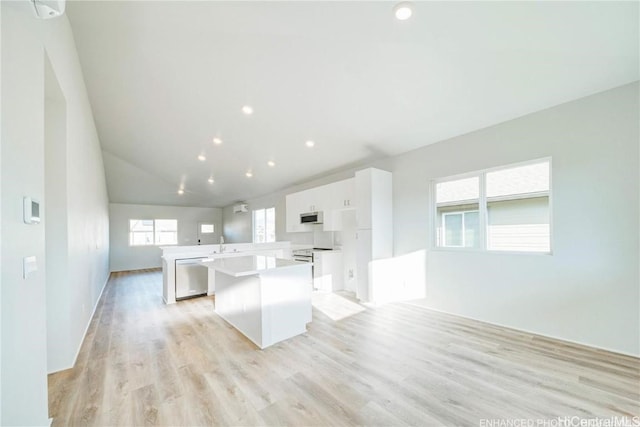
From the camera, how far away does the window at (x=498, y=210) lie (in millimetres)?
3203

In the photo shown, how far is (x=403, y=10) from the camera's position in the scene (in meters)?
2.13

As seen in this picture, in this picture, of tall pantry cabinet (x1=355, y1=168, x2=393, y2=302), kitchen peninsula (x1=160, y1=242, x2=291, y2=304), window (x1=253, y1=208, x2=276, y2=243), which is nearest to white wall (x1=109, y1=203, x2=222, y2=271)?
window (x1=253, y1=208, x2=276, y2=243)

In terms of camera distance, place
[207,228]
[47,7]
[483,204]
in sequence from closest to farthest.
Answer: [47,7] < [483,204] < [207,228]

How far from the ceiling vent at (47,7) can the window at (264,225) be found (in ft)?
23.7

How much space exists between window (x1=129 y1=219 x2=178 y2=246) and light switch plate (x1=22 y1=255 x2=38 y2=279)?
9660 millimetres

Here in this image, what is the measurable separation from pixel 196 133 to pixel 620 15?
5.60m

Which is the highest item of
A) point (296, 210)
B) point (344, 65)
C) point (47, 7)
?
point (344, 65)

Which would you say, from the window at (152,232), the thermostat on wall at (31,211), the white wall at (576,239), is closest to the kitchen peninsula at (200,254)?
the thermostat on wall at (31,211)

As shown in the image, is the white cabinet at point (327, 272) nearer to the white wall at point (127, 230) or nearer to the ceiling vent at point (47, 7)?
the ceiling vent at point (47, 7)

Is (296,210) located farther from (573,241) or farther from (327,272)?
(573,241)

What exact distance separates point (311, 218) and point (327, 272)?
1.31m

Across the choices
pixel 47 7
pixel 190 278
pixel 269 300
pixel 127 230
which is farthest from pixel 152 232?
pixel 47 7

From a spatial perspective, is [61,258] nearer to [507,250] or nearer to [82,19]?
[82,19]

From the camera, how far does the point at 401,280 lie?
4500mm
